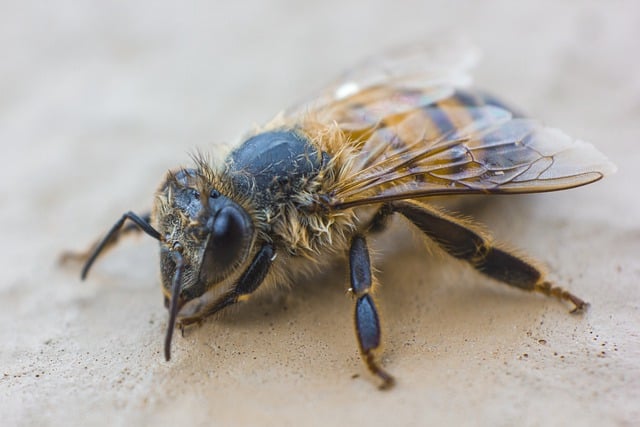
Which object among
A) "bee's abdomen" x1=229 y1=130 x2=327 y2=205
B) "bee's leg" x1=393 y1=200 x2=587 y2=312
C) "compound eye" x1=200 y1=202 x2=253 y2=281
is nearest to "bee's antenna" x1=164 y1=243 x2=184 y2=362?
"compound eye" x1=200 y1=202 x2=253 y2=281

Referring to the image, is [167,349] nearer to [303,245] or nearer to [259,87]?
[303,245]

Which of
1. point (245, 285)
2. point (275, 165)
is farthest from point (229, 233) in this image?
point (275, 165)

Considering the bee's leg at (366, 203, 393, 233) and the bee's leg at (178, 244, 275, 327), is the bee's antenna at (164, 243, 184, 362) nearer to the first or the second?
the bee's leg at (178, 244, 275, 327)

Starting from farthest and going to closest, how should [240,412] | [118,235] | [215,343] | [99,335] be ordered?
[118,235] → [99,335] → [215,343] → [240,412]

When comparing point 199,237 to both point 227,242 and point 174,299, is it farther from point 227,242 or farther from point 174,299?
point 174,299

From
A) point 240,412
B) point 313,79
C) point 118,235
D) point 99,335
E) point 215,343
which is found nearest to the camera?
point 240,412

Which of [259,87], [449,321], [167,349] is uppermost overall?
[259,87]

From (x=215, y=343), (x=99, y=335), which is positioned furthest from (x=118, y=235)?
(x=215, y=343)
